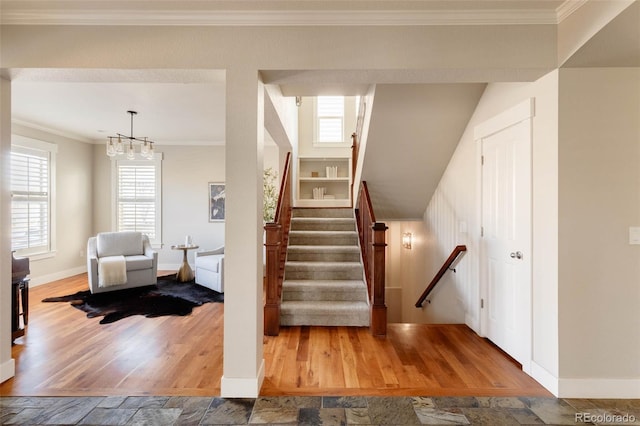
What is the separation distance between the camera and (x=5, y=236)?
7.90 feet

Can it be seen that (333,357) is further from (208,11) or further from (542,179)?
(208,11)

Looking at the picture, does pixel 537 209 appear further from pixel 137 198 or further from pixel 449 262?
pixel 137 198

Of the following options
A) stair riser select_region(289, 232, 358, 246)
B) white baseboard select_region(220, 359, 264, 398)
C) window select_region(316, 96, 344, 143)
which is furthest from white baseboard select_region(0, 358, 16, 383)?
window select_region(316, 96, 344, 143)

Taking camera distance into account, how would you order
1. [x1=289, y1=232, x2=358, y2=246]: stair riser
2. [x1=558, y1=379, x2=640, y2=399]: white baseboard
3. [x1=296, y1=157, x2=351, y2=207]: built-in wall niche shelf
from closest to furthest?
[x1=558, y1=379, x2=640, y2=399]: white baseboard → [x1=289, y1=232, x2=358, y2=246]: stair riser → [x1=296, y1=157, x2=351, y2=207]: built-in wall niche shelf

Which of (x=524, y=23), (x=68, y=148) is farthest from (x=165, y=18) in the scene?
(x=68, y=148)

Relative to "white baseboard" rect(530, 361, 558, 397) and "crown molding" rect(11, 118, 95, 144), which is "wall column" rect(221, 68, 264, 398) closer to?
"white baseboard" rect(530, 361, 558, 397)

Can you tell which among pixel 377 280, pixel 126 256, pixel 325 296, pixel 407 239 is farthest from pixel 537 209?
pixel 126 256

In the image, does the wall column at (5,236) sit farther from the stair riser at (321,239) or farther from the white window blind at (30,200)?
the white window blind at (30,200)

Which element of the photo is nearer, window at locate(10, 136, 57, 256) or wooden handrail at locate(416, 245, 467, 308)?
wooden handrail at locate(416, 245, 467, 308)

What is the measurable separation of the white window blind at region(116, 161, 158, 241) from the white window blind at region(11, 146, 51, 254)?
1.24m

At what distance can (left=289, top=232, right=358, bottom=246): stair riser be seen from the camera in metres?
4.62

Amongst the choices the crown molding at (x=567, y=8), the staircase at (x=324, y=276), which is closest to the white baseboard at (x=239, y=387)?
the staircase at (x=324, y=276)

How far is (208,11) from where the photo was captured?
2.19m

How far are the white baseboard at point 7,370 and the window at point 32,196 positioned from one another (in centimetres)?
345
